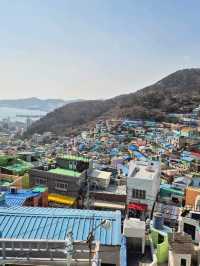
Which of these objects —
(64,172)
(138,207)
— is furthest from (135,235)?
(64,172)

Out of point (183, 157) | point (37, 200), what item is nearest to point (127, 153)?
point (183, 157)

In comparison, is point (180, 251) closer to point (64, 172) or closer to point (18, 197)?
point (18, 197)

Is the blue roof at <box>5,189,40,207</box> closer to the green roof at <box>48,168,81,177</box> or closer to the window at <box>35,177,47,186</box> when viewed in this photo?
the window at <box>35,177,47,186</box>


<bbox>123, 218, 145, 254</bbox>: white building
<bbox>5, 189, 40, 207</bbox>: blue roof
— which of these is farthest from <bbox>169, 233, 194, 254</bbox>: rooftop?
<bbox>5, 189, 40, 207</bbox>: blue roof

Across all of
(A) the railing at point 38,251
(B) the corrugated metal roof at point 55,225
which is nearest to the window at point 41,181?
(B) the corrugated metal roof at point 55,225

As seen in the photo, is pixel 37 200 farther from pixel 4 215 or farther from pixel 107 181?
pixel 4 215

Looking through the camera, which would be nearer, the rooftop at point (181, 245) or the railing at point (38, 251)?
the railing at point (38, 251)

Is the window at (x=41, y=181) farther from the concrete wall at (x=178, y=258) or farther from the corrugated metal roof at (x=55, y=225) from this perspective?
the corrugated metal roof at (x=55, y=225)
